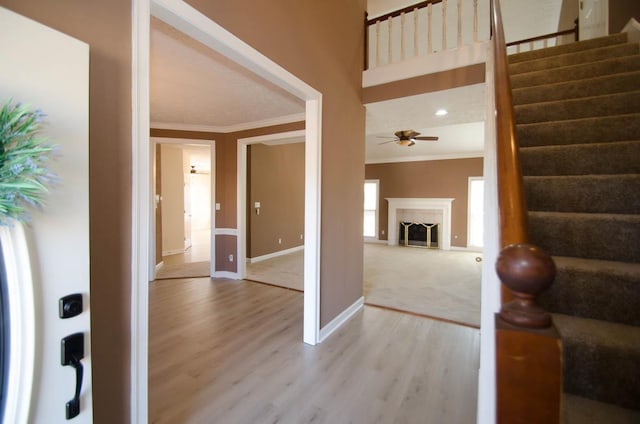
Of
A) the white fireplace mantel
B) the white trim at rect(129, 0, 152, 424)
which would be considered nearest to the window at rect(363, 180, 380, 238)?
the white fireplace mantel

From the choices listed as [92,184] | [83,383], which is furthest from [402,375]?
[92,184]

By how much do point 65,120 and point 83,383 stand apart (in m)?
0.89

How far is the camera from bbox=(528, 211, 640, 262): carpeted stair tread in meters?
1.28

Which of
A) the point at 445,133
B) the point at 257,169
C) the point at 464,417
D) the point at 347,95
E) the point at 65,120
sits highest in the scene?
the point at 445,133

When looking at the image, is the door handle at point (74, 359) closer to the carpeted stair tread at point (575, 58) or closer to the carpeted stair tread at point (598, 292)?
the carpeted stair tread at point (598, 292)

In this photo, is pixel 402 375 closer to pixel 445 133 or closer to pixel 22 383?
pixel 22 383

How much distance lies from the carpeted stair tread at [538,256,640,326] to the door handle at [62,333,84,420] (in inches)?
71.6

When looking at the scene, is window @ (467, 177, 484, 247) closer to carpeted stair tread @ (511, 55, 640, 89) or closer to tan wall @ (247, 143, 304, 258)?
tan wall @ (247, 143, 304, 258)

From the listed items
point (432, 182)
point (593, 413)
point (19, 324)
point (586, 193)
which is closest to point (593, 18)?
point (586, 193)

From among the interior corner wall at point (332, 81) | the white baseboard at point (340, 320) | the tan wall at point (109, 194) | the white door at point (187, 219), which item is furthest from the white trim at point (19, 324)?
the white door at point (187, 219)

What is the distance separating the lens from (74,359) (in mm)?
875

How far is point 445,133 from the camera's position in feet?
18.7

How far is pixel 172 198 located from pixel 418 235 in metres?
7.05

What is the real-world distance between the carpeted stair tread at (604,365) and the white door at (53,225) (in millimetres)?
1663
